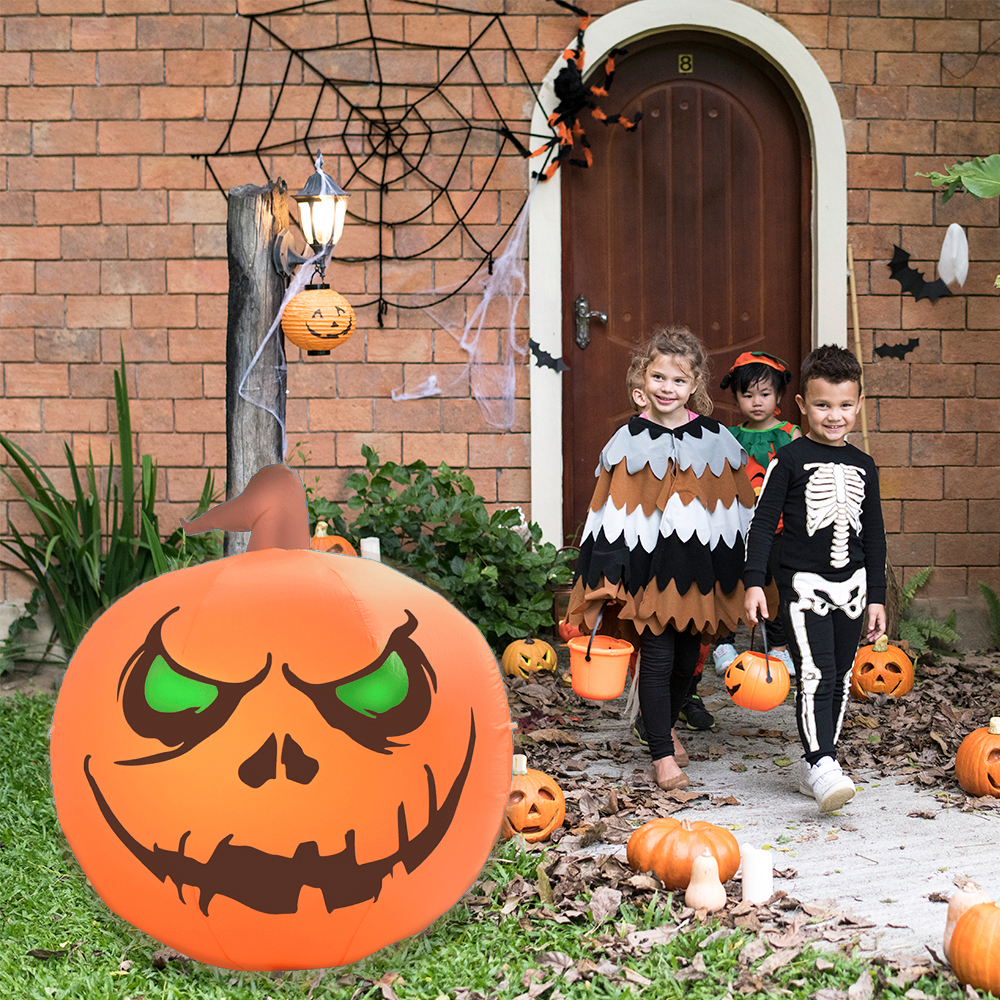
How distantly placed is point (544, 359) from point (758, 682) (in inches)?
100.0

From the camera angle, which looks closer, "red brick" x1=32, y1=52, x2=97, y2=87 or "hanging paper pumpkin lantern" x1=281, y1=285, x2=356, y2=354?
"hanging paper pumpkin lantern" x1=281, y1=285, x2=356, y2=354

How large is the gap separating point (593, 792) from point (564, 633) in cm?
169

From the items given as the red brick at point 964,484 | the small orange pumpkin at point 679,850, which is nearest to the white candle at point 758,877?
the small orange pumpkin at point 679,850

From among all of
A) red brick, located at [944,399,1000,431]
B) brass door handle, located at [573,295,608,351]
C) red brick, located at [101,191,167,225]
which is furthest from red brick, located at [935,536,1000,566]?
red brick, located at [101,191,167,225]

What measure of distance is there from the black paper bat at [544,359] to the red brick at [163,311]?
176 cm

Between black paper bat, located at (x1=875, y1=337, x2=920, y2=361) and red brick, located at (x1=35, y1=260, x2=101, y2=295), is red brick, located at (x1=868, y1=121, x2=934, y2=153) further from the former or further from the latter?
red brick, located at (x1=35, y1=260, x2=101, y2=295)

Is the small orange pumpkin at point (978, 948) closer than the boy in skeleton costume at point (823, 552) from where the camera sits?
Yes

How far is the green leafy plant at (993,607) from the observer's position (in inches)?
200

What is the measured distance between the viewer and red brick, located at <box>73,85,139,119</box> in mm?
5016

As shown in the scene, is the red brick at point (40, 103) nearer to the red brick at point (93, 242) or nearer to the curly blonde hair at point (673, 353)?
the red brick at point (93, 242)

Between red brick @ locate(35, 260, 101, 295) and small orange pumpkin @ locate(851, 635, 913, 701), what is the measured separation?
417 centimetres

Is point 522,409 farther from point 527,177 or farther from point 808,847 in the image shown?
point 808,847

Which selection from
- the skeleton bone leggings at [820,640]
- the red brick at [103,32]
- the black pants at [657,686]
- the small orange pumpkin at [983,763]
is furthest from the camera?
the red brick at [103,32]

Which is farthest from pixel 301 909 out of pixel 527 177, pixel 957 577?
pixel 957 577
